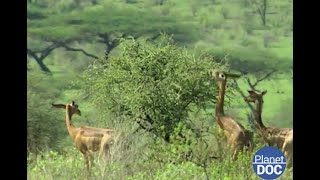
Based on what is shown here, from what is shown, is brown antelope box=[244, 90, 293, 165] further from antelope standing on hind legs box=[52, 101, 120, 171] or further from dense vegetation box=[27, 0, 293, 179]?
antelope standing on hind legs box=[52, 101, 120, 171]

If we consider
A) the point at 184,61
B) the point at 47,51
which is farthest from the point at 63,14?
the point at 184,61

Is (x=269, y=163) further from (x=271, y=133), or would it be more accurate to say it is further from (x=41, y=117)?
(x=41, y=117)

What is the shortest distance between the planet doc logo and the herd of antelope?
5cm

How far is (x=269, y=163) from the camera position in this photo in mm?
7781

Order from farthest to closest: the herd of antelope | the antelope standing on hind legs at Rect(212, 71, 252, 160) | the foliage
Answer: the foliage → the antelope standing on hind legs at Rect(212, 71, 252, 160) → the herd of antelope

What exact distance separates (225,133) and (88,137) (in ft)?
3.57

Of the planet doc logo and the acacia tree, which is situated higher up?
the acacia tree

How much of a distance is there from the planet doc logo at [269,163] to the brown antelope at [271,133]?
0.05 meters

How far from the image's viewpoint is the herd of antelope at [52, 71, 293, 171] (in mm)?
7953

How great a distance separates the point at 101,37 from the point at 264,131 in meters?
1.68

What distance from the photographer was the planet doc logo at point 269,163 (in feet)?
25.1

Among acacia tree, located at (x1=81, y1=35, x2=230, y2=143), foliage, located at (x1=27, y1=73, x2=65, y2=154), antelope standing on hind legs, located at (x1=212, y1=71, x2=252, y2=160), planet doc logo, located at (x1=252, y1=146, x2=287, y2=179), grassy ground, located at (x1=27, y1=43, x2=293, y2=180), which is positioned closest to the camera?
planet doc logo, located at (x1=252, y1=146, x2=287, y2=179)

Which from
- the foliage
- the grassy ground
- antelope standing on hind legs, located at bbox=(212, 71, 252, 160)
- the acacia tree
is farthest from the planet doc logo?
the foliage
